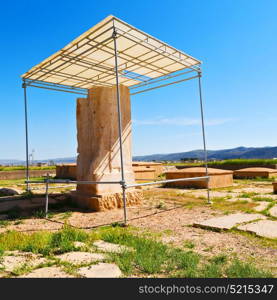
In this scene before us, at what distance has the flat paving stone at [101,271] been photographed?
7.92 ft

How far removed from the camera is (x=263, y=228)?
4160 millimetres

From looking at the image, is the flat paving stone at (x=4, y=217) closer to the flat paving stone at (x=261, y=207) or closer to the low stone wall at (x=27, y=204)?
the low stone wall at (x=27, y=204)

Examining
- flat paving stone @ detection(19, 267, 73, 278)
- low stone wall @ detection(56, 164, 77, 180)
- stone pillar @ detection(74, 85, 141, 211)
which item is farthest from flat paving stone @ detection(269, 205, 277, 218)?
low stone wall @ detection(56, 164, 77, 180)

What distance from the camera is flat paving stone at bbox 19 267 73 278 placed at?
2387 millimetres

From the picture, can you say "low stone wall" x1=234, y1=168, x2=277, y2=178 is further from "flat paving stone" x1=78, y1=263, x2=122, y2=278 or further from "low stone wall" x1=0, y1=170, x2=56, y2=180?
"low stone wall" x1=0, y1=170, x2=56, y2=180

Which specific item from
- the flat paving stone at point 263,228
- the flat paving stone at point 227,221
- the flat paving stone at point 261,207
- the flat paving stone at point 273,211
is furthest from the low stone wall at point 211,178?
the flat paving stone at point 263,228

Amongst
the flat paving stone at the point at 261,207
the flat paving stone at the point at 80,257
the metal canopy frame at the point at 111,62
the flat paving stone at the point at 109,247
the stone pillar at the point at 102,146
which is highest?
the metal canopy frame at the point at 111,62

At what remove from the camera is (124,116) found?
7.34 meters

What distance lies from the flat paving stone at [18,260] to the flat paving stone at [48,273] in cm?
18

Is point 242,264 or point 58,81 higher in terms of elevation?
point 58,81
